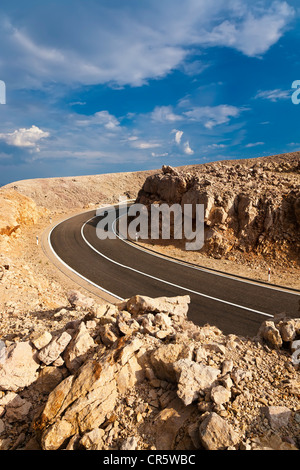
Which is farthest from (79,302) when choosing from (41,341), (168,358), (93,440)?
(93,440)

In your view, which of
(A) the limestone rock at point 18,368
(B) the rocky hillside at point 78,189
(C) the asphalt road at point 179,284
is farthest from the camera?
(B) the rocky hillside at point 78,189

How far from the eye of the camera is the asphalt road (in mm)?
11438

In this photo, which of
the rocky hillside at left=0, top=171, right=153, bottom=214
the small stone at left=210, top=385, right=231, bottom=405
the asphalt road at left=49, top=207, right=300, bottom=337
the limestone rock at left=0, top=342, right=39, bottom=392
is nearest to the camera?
the small stone at left=210, top=385, right=231, bottom=405

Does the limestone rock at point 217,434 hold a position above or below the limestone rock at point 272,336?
below

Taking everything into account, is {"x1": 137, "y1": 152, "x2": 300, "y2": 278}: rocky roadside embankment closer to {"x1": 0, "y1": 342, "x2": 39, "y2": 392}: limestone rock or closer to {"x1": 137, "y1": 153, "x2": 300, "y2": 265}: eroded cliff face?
{"x1": 137, "y1": 153, "x2": 300, "y2": 265}: eroded cliff face

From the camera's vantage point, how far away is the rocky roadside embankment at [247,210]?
17.6 metres

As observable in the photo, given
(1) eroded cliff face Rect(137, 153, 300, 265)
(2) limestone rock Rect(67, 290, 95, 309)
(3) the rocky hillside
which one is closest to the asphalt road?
(2) limestone rock Rect(67, 290, 95, 309)

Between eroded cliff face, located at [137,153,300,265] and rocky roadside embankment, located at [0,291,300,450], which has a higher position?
eroded cliff face, located at [137,153,300,265]

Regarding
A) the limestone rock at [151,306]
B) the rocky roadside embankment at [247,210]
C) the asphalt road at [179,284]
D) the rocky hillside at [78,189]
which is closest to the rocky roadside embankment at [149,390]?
the limestone rock at [151,306]

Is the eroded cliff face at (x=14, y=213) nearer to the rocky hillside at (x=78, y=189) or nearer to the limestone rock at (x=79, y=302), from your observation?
the limestone rock at (x=79, y=302)

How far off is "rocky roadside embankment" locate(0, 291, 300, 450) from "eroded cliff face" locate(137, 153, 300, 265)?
13.0 meters

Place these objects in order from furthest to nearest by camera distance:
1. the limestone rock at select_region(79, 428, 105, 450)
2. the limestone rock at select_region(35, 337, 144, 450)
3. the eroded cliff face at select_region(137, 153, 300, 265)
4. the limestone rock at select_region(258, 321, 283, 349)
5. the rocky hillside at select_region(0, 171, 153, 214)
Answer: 1. the rocky hillside at select_region(0, 171, 153, 214)
2. the eroded cliff face at select_region(137, 153, 300, 265)
3. the limestone rock at select_region(258, 321, 283, 349)
4. the limestone rock at select_region(35, 337, 144, 450)
5. the limestone rock at select_region(79, 428, 105, 450)
